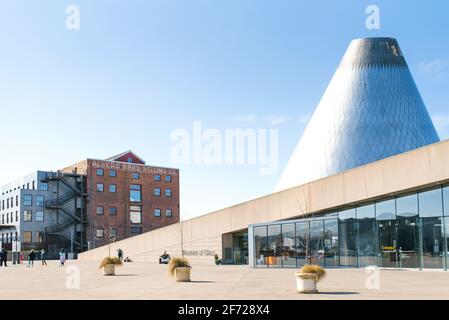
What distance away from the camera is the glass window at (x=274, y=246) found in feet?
125

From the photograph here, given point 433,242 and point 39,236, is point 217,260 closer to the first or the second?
point 433,242

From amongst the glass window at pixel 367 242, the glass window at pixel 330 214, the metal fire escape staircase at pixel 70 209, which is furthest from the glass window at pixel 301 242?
the metal fire escape staircase at pixel 70 209

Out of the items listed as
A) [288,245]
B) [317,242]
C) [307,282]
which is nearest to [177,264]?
[307,282]

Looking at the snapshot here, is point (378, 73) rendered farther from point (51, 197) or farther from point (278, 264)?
point (51, 197)

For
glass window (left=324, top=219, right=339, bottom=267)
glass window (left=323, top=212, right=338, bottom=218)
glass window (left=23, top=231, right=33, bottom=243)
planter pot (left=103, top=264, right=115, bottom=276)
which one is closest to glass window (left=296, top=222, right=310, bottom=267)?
glass window (left=324, top=219, right=339, bottom=267)

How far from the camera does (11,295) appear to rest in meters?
19.6

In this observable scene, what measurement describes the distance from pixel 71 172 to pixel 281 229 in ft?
233

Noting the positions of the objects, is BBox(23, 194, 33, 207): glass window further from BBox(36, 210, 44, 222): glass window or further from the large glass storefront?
the large glass storefront

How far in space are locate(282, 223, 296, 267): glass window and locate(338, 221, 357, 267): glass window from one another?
3.21 m

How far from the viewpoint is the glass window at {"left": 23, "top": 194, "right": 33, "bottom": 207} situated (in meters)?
94.3

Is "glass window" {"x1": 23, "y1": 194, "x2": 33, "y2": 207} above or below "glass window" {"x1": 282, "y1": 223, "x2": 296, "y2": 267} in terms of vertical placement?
above

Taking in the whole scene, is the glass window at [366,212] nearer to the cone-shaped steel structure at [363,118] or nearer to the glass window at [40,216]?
the cone-shaped steel structure at [363,118]

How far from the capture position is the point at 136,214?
342 ft

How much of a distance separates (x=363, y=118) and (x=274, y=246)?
2635cm
